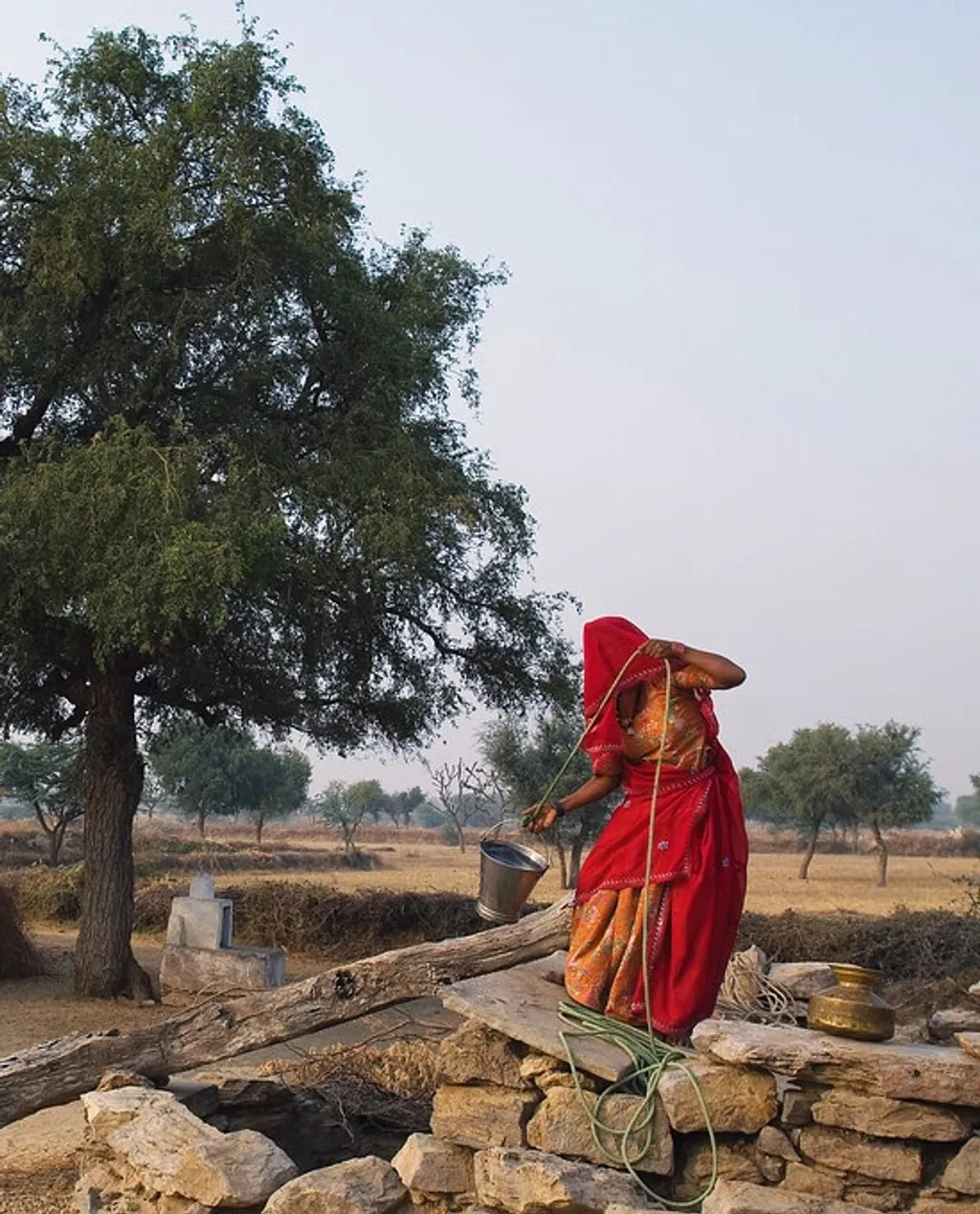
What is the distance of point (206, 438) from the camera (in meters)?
14.3

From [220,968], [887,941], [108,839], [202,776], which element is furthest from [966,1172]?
[202,776]

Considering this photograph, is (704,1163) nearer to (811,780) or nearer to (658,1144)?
(658,1144)

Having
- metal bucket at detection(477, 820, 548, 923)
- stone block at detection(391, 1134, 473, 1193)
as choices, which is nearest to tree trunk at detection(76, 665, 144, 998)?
metal bucket at detection(477, 820, 548, 923)

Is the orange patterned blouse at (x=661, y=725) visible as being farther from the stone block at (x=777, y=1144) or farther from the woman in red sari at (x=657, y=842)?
the stone block at (x=777, y=1144)

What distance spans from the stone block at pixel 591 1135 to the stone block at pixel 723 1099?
0.35ft

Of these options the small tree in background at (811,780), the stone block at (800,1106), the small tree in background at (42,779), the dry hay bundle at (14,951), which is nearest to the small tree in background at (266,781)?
the small tree in background at (42,779)

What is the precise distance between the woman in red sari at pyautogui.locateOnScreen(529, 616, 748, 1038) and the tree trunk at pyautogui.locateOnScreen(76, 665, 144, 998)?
383 inches

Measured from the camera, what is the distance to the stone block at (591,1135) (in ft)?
17.2

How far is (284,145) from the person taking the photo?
13906 millimetres

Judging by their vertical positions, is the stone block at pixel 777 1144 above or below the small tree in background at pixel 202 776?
below

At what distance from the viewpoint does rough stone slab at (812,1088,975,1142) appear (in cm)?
480

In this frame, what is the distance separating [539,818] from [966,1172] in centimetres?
231

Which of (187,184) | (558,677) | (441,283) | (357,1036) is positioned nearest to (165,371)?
(187,184)

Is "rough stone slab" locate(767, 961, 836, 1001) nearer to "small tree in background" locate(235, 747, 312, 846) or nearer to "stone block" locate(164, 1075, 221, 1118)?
"stone block" locate(164, 1075, 221, 1118)
